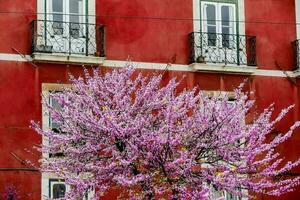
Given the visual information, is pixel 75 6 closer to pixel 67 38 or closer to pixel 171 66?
pixel 67 38

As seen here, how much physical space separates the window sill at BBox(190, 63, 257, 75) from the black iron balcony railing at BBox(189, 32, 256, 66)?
169mm

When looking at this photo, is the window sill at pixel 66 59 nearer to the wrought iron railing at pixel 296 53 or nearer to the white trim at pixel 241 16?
the white trim at pixel 241 16

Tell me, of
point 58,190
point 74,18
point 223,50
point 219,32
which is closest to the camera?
point 58,190

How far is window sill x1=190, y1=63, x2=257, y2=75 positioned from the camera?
25.2 m

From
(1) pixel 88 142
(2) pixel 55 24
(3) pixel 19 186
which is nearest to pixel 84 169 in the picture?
(1) pixel 88 142

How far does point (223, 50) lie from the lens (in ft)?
84.9

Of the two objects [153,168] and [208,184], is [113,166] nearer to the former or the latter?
[153,168]

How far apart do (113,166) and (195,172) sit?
1871 mm

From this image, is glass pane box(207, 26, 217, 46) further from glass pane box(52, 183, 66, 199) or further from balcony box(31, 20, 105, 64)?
glass pane box(52, 183, 66, 199)

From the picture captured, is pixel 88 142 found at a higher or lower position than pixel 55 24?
lower

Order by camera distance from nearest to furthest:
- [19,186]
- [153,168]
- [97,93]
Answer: [153,168] < [97,93] < [19,186]

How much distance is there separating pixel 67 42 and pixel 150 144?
21.2 feet

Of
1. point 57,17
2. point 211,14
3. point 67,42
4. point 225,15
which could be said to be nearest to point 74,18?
point 57,17

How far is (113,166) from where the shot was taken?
1905 centimetres
